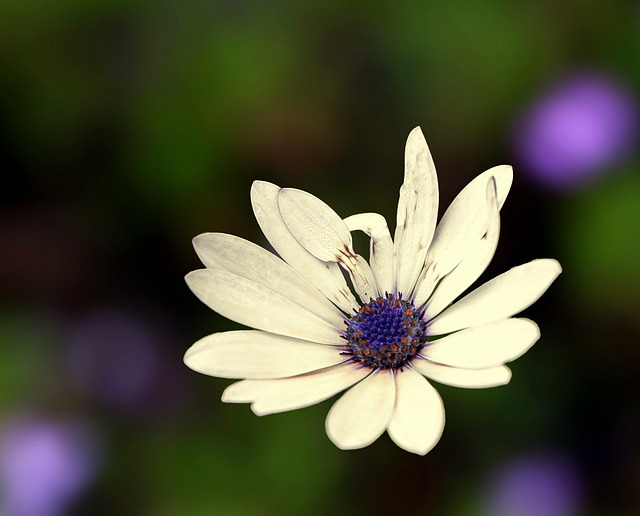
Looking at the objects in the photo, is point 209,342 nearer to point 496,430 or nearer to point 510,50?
point 496,430

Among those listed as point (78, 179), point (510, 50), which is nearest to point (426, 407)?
point (510, 50)

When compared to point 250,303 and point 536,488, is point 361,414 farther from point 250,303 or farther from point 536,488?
point 536,488

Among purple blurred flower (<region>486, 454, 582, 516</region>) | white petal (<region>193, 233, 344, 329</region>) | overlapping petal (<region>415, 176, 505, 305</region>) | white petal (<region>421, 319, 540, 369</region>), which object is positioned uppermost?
white petal (<region>193, 233, 344, 329</region>)

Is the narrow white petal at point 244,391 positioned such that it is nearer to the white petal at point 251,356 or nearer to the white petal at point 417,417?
the white petal at point 251,356

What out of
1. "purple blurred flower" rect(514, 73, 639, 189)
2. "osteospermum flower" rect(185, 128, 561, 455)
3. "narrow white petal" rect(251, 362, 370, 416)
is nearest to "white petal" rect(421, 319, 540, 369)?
"osteospermum flower" rect(185, 128, 561, 455)

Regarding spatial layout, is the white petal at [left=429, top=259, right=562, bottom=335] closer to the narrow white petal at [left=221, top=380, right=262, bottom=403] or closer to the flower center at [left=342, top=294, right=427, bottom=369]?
the flower center at [left=342, top=294, right=427, bottom=369]
